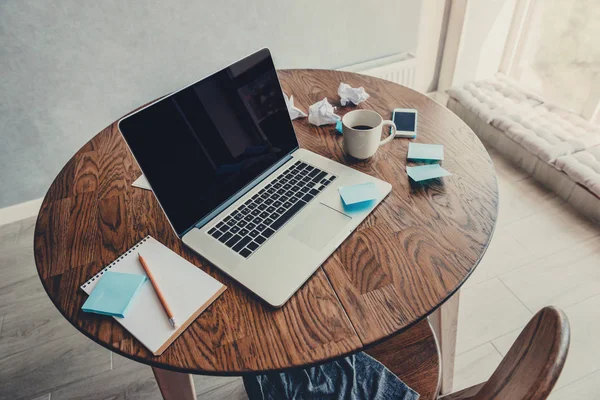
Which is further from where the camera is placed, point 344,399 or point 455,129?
point 455,129

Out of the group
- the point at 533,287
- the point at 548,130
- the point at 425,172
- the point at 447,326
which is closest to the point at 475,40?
the point at 548,130

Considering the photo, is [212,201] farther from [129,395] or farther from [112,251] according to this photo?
[129,395]

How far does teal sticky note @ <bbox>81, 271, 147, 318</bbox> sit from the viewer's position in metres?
0.63

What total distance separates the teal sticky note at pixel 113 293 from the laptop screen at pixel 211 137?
13cm

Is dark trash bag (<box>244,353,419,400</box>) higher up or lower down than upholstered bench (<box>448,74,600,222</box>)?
higher up

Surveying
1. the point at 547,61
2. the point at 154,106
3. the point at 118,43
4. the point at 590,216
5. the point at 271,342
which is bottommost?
the point at 590,216

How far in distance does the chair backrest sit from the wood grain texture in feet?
0.81

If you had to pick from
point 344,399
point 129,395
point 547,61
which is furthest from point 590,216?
point 129,395

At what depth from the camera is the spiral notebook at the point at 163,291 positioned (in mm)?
609

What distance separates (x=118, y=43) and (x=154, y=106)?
1.27 meters

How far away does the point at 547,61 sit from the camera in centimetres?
225

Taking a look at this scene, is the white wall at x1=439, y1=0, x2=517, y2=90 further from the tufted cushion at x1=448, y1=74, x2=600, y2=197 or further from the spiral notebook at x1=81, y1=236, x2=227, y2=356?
the spiral notebook at x1=81, y1=236, x2=227, y2=356

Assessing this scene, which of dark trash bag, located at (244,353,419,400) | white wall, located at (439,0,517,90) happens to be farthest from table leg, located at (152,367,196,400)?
white wall, located at (439,0,517,90)

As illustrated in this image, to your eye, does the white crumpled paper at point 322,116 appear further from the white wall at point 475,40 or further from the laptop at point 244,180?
the white wall at point 475,40
